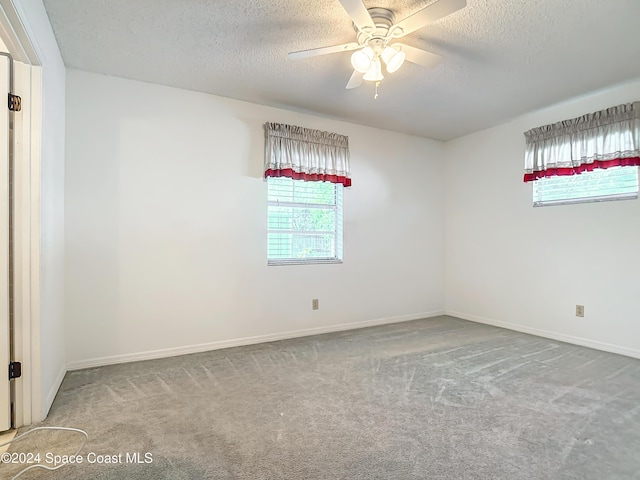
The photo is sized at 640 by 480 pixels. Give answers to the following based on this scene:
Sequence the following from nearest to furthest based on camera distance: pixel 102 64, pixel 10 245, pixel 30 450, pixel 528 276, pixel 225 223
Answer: pixel 30 450 < pixel 10 245 < pixel 102 64 < pixel 225 223 < pixel 528 276

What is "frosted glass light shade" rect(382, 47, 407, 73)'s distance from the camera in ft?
7.03

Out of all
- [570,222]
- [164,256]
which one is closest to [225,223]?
[164,256]

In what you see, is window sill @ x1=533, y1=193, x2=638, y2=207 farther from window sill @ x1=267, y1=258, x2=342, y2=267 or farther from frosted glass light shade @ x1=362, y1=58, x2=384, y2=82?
frosted glass light shade @ x1=362, y1=58, x2=384, y2=82

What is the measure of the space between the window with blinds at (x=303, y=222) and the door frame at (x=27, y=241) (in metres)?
2.01

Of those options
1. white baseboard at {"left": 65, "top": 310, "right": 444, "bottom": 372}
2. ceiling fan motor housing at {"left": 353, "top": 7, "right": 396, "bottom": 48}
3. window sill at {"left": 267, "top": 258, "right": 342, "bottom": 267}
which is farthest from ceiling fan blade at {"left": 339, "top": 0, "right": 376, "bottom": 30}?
white baseboard at {"left": 65, "top": 310, "right": 444, "bottom": 372}

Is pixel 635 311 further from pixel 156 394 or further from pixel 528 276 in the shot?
pixel 156 394

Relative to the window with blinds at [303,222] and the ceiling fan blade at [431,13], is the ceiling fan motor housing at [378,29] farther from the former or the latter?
the window with blinds at [303,222]

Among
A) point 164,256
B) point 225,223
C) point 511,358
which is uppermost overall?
point 225,223

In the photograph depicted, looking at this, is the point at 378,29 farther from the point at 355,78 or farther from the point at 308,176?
the point at 308,176

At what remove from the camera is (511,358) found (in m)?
3.05

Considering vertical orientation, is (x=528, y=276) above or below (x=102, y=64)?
below

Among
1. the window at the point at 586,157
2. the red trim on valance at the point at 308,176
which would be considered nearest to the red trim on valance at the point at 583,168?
the window at the point at 586,157

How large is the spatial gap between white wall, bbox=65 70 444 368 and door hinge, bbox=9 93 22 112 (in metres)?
0.93

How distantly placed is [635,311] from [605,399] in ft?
4.49
